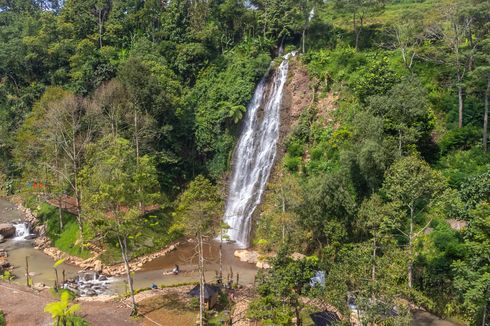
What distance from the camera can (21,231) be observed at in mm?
42750

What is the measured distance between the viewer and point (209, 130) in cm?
4772

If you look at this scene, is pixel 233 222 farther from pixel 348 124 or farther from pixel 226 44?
pixel 226 44

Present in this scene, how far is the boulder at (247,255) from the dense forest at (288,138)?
791mm

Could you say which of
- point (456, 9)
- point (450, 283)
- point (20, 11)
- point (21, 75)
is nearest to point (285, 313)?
point (450, 283)

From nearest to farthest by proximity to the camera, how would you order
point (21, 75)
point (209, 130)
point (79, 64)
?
point (209, 130) → point (79, 64) → point (21, 75)

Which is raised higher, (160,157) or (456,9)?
(456,9)

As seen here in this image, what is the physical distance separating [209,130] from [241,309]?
26.6 meters

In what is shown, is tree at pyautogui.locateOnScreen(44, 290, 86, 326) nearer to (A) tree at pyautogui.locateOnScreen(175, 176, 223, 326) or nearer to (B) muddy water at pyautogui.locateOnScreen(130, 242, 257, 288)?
(A) tree at pyautogui.locateOnScreen(175, 176, 223, 326)

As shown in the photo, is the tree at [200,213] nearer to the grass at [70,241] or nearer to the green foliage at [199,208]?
the green foliage at [199,208]

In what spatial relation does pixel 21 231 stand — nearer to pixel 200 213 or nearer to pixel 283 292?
pixel 200 213

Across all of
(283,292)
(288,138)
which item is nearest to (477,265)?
(283,292)

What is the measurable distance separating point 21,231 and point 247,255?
83.5 feet

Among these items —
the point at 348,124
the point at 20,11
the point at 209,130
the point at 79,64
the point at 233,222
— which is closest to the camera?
the point at 348,124

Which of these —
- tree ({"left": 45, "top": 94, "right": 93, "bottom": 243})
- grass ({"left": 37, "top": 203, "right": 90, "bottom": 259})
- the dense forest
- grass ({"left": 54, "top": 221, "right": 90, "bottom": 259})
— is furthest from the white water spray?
tree ({"left": 45, "top": 94, "right": 93, "bottom": 243})
